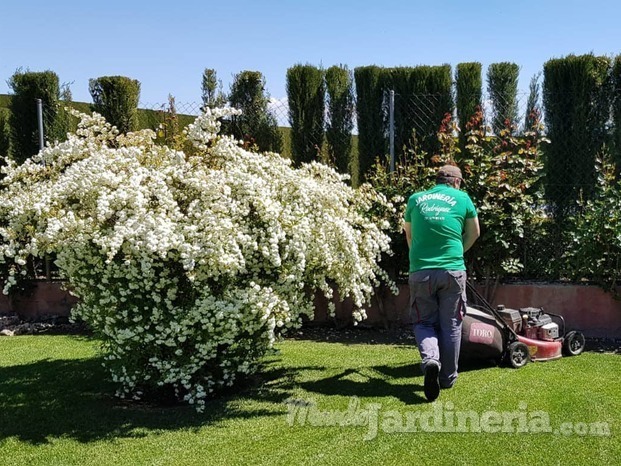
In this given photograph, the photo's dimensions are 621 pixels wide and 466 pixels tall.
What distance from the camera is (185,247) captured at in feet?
12.9

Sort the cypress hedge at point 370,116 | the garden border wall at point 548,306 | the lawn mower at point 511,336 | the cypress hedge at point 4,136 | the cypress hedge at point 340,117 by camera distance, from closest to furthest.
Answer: the lawn mower at point 511,336 < the garden border wall at point 548,306 < the cypress hedge at point 370,116 < the cypress hedge at point 340,117 < the cypress hedge at point 4,136

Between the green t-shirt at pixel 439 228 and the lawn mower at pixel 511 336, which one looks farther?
the lawn mower at pixel 511 336

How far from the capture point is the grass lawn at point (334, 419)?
12.1ft

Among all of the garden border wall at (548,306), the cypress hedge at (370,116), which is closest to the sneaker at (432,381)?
the garden border wall at (548,306)

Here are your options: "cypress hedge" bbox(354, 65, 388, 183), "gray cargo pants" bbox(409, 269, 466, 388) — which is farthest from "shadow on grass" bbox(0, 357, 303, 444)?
"cypress hedge" bbox(354, 65, 388, 183)

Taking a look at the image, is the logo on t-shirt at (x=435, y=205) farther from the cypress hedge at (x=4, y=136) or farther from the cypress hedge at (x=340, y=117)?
the cypress hedge at (x=4, y=136)

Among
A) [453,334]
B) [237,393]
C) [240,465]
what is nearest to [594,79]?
[453,334]

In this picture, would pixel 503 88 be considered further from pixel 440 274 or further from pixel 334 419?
pixel 334 419

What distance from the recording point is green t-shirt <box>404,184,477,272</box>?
4746 mm

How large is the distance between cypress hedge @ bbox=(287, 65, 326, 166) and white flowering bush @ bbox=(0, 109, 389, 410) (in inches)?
171

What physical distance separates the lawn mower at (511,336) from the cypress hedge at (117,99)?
563cm

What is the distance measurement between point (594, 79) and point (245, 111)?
14.9ft

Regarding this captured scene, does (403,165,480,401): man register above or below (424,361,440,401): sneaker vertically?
above

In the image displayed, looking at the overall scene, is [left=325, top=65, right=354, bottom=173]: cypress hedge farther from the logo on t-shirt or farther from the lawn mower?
the logo on t-shirt
